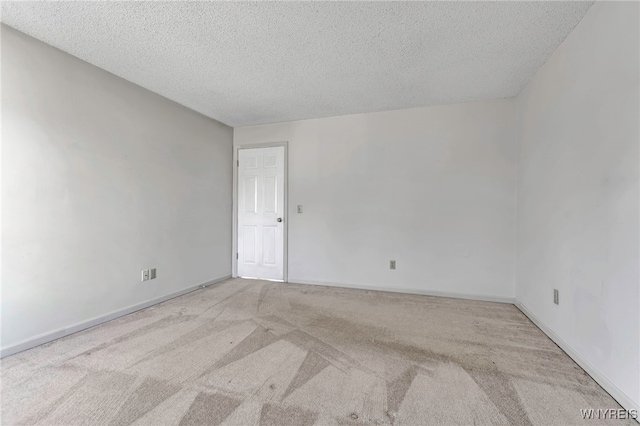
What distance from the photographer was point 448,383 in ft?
5.51

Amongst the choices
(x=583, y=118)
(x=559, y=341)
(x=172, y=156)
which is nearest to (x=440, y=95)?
(x=583, y=118)

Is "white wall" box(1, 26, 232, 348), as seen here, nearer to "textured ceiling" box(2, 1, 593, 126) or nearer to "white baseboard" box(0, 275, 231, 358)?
"white baseboard" box(0, 275, 231, 358)

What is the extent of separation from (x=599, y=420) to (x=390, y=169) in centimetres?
283

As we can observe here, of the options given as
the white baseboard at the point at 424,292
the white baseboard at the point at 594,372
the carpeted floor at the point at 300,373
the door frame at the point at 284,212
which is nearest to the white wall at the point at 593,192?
the white baseboard at the point at 594,372

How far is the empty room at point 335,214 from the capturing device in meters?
1.55

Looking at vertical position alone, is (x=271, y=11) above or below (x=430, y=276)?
above

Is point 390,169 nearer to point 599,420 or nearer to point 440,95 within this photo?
point 440,95

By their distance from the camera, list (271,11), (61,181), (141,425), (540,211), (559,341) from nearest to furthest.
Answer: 1. (141,425)
2. (271,11)
3. (559,341)
4. (61,181)
5. (540,211)

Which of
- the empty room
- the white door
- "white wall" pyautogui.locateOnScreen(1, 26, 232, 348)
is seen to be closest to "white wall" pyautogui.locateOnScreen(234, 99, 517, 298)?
the empty room

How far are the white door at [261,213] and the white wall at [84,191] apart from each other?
826mm

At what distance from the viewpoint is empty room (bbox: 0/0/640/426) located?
1.55 meters
